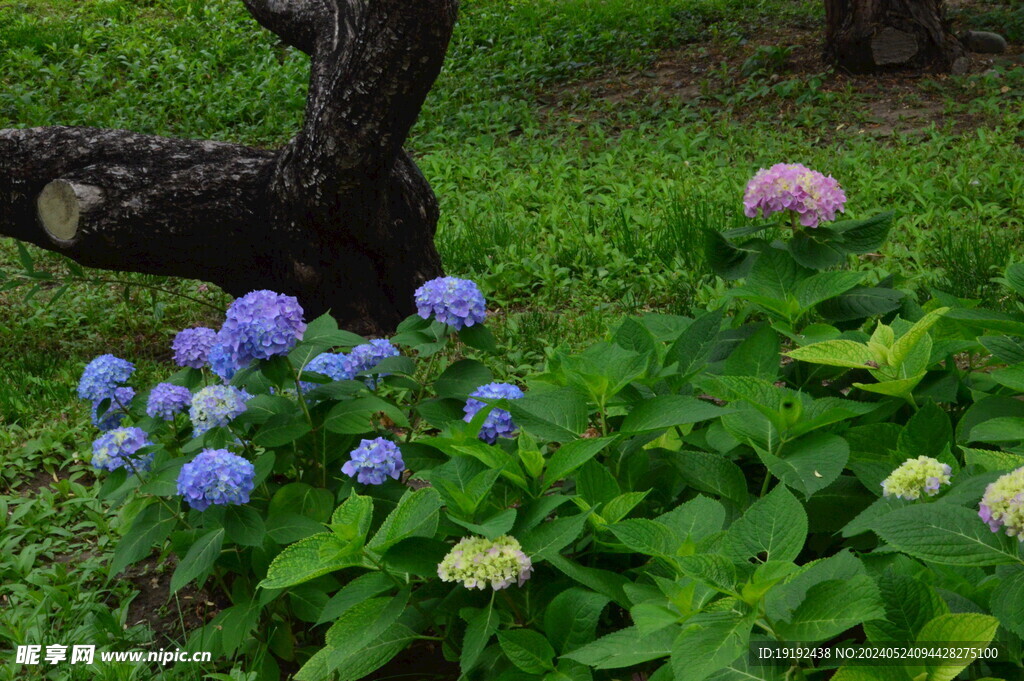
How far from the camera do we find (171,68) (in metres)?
9.49

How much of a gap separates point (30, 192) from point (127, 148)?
1.51 ft

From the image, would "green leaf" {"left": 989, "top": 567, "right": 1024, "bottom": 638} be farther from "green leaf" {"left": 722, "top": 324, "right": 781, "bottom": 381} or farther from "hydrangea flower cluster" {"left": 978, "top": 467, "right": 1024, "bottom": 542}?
"green leaf" {"left": 722, "top": 324, "right": 781, "bottom": 381}

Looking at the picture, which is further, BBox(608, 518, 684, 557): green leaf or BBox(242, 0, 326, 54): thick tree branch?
BBox(242, 0, 326, 54): thick tree branch

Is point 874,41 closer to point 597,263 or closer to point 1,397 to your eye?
point 597,263

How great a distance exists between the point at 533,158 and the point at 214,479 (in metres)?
5.38

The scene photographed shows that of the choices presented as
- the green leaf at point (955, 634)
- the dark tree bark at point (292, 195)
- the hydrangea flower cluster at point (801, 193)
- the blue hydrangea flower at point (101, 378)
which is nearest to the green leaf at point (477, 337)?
the hydrangea flower cluster at point (801, 193)

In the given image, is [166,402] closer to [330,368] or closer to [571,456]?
[330,368]

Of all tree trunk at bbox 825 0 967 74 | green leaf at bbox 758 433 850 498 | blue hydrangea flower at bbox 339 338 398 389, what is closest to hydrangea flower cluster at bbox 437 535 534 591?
green leaf at bbox 758 433 850 498

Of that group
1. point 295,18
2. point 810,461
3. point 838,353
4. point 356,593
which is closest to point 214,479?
point 356,593

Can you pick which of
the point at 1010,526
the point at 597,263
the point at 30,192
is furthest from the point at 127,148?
the point at 1010,526

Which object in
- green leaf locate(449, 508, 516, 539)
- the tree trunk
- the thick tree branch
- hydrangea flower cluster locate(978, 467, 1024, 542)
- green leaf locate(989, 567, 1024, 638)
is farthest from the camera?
→ the tree trunk

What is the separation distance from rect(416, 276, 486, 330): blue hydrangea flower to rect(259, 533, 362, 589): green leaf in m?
0.64

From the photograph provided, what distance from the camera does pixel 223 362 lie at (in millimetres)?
2373

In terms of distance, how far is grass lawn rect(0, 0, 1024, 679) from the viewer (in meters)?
3.61
